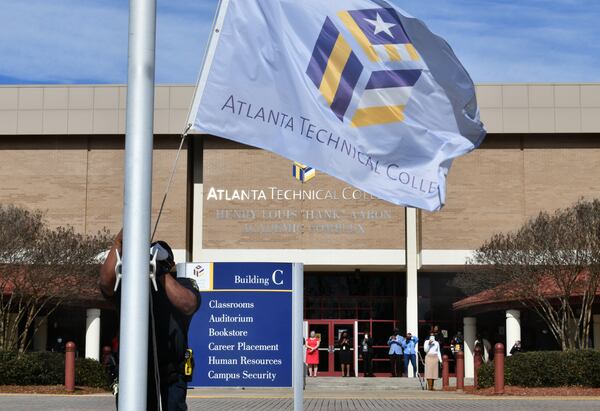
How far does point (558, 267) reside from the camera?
33344 mm

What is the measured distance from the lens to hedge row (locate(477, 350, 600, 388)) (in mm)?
27406

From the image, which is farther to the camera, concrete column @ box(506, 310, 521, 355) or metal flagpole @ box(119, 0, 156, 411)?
concrete column @ box(506, 310, 521, 355)

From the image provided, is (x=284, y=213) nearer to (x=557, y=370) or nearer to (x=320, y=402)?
(x=557, y=370)

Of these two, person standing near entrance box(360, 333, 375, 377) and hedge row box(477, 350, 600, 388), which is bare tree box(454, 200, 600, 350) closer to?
hedge row box(477, 350, 600, 388)

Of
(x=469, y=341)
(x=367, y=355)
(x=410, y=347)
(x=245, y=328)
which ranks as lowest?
(x=367, y=355)

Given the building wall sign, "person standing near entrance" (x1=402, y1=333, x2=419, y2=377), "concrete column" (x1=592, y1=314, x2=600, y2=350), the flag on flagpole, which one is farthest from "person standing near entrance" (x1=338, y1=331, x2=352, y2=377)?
the flag on flagpole

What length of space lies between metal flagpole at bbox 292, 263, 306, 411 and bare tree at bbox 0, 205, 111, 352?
1623 centimetres

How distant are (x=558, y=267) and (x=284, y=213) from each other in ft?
59.4

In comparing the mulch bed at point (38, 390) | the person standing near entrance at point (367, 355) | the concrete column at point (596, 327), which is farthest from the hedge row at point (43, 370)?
the concrete column at point (596, 327)

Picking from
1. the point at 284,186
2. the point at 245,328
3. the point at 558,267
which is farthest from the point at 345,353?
the point at 245,328

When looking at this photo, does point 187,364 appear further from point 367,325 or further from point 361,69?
point 367,325

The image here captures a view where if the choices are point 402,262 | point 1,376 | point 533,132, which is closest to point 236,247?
point 402,262

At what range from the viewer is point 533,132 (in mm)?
49156

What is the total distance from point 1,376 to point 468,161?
27831 millimetres
